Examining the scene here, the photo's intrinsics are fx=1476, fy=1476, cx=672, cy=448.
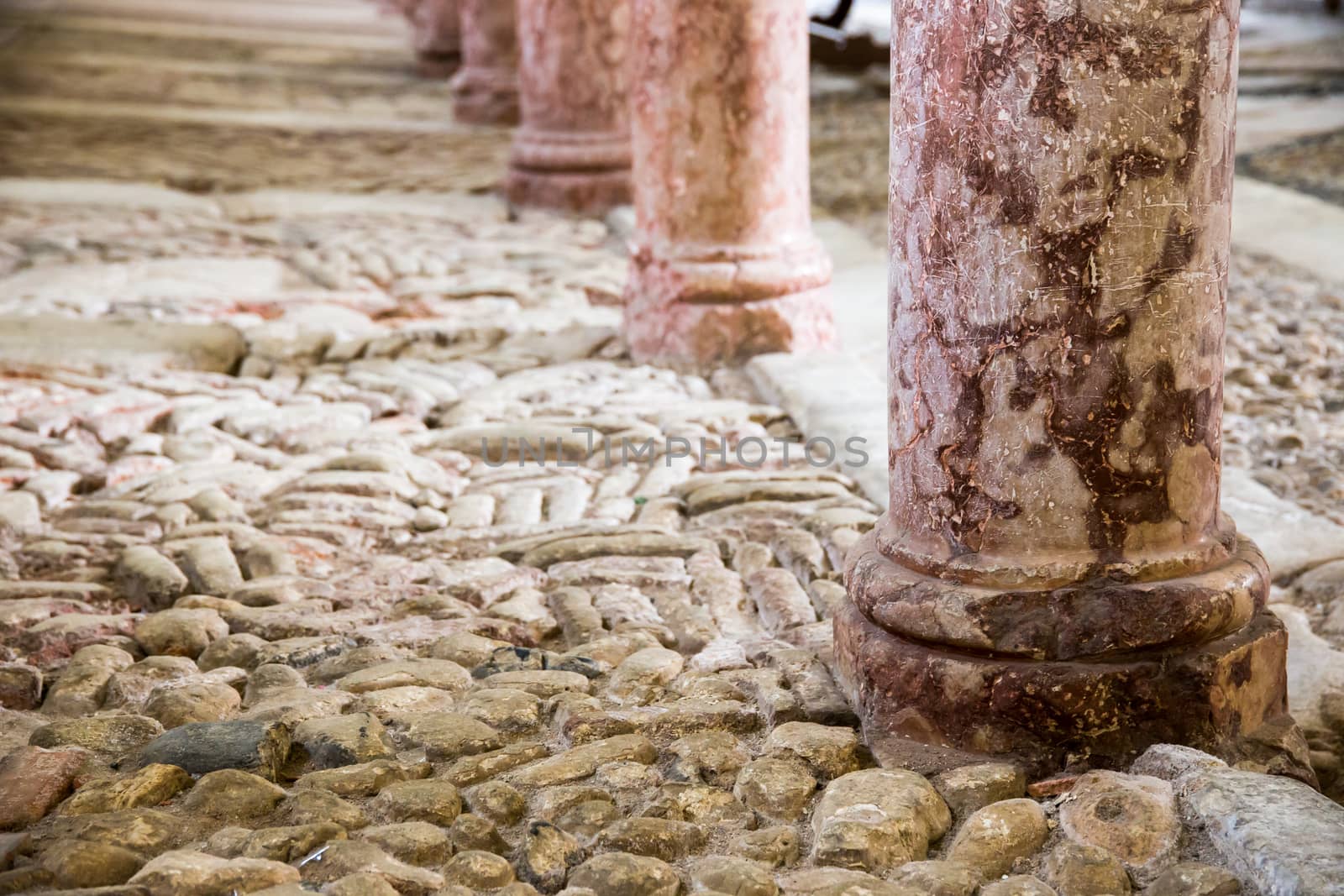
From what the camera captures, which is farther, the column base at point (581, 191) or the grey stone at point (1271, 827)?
the column base at point (581, 191)

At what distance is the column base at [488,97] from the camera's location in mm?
10453

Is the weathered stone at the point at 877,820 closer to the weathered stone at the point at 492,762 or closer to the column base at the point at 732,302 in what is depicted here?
the weathered stone at the point at 492,762

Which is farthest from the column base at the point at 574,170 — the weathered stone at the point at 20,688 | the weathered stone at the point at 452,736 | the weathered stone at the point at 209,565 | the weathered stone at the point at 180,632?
the weathered stone at the point at 452,736

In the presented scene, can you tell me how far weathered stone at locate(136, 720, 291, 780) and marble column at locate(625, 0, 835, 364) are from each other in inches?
107

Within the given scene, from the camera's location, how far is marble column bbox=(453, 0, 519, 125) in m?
10.1

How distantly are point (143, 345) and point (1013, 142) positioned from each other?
356 cm

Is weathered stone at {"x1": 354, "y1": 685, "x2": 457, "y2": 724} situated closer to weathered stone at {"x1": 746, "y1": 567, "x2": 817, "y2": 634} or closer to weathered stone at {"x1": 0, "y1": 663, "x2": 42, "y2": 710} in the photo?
weathered stone at {"x1": 0, "y1": 663, "x2": 42, "y2": 710}

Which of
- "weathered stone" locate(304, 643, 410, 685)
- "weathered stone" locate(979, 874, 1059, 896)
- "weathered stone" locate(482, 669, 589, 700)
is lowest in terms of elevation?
"weathered stone" locate(304, 643, 410, 685)

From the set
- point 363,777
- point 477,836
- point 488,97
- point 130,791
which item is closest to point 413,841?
point 477,836

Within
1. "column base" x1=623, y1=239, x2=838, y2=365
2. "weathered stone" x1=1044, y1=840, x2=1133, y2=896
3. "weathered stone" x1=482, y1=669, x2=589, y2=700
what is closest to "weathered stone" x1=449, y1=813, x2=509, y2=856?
"weathered stone" x1=482, y1=669, x2=589, y2=700

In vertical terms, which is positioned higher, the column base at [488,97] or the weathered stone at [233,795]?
the weathered stone at [233,795]

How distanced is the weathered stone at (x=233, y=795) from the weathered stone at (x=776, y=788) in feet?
2.21

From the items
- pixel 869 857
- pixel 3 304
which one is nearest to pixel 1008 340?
pixel 869 857

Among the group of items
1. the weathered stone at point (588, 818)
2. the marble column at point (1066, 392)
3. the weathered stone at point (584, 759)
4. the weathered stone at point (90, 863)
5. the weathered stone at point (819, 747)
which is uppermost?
the marble column at point (1066, 392)
